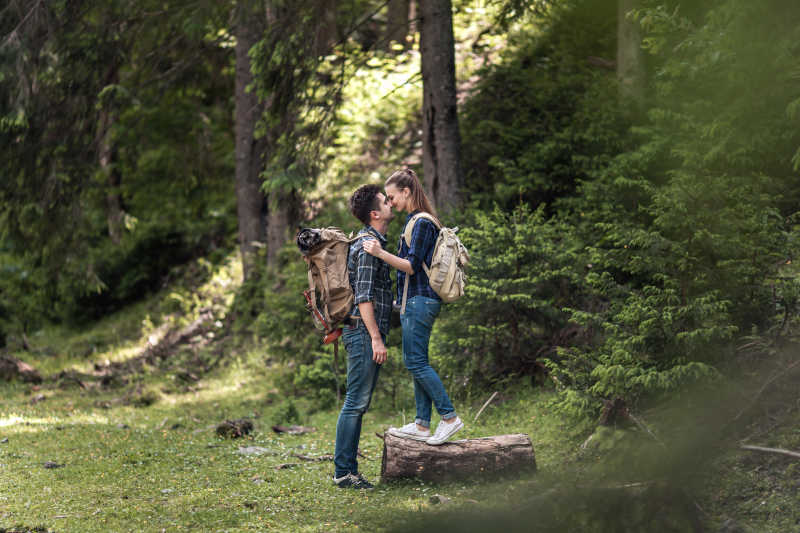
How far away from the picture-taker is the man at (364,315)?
585cm

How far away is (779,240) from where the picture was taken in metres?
6.10

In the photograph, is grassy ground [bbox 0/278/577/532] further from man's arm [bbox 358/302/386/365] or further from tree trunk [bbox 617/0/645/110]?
tree trunk [bbox 617/0/645/110]

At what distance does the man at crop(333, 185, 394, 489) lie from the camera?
19.2 ft

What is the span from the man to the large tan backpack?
0.23 meters

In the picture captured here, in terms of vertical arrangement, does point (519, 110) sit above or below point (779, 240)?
above

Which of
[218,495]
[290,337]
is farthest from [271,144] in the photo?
[218,495]

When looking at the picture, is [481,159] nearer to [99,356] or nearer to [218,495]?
[218,495]

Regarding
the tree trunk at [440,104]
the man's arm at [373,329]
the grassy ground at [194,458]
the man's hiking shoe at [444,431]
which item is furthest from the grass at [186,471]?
the tree trunk at [440,104]

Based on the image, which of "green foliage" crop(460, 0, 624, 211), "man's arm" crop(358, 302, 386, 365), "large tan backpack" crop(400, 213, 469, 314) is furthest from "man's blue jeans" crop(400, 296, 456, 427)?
"green foliage" crop(460, 0, 624, 211)

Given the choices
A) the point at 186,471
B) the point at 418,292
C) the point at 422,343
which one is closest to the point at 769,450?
the point at 422,343

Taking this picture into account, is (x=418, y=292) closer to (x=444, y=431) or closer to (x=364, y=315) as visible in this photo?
(x=364, y=315)

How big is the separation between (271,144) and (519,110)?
13.2 ft

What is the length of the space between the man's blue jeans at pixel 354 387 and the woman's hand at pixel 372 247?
64 centimetres

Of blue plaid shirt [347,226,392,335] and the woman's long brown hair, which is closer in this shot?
blue plaid shirt [347,226,392,335]
